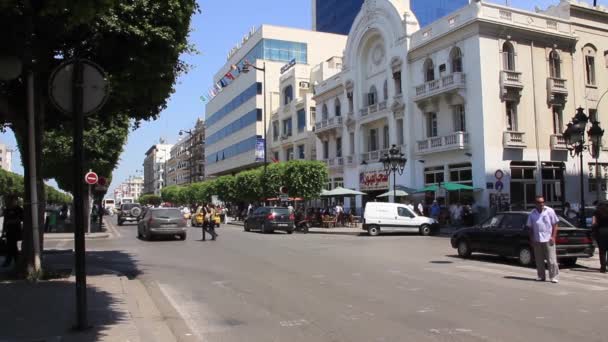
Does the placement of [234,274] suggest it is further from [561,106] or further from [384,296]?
[561,106]

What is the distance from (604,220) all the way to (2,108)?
43.3 ft

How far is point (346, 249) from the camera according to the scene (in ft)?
65.0

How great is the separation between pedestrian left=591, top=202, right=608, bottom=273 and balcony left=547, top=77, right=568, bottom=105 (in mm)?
23545

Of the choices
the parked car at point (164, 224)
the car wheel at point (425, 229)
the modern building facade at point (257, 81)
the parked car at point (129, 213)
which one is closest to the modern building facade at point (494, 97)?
the car wheel at point (425, 229)

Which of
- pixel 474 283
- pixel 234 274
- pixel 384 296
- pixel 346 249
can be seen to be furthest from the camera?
pixel 346 249

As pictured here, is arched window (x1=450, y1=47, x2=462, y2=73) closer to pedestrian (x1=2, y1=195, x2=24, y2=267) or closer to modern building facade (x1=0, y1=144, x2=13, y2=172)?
pedestrian (x1=2, y1=195, x2=24, y2=267)

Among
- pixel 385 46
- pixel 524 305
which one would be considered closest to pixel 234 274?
pixel 524 305

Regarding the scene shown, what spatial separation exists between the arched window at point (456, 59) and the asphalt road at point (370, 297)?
2026cm

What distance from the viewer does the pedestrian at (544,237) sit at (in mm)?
11500

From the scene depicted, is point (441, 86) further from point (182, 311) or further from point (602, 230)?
point (182, 311)

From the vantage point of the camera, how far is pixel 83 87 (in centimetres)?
653

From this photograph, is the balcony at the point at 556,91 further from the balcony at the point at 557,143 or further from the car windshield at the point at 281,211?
the car windshield at the point at 281,211

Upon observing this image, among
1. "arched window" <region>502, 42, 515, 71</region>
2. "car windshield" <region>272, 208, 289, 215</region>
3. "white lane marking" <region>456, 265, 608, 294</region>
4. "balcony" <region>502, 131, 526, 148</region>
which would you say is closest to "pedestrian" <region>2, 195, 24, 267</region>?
"white lane marking" <region>456, 265, 608, 294</region>

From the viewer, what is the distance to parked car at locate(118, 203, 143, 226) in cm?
4725
